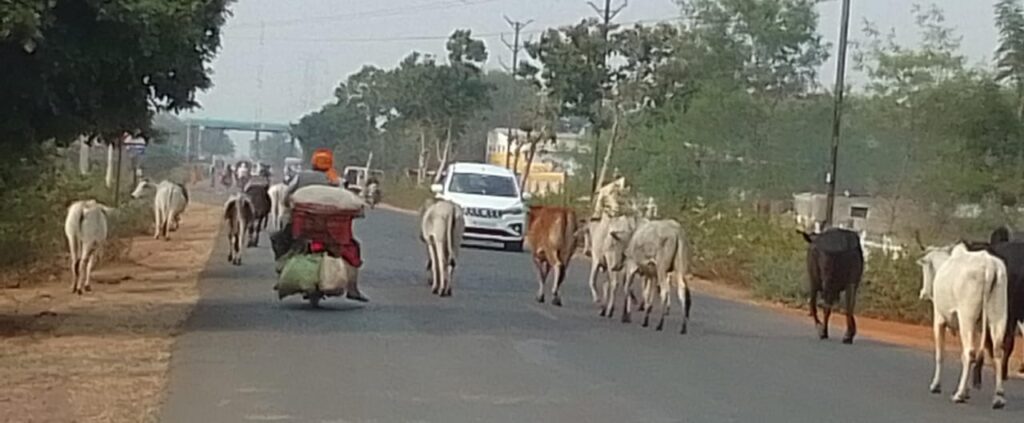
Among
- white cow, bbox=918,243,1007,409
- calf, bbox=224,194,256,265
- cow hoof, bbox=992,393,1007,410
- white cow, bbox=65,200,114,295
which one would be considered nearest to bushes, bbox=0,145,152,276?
white cow, bbox=65,200,114,295

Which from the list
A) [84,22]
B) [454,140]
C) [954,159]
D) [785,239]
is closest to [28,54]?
[84,22]

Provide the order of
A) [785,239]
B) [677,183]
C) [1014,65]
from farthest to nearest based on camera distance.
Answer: [677,183] → [1014,65] → [785,239]

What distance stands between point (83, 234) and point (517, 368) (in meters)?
10.2

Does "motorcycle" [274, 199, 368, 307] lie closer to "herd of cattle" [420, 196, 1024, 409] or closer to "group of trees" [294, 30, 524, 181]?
"herd of cattle" [420, 196, 1024, 409]

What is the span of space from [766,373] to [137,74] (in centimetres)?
712

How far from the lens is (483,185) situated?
4016 cm

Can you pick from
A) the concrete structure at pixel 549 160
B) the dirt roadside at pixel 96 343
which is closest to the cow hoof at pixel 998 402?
the dirt roadside at pixel 96 343

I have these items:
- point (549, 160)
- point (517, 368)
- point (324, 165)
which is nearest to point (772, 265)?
point (324, 165)

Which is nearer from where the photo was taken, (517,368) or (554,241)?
(517,368)

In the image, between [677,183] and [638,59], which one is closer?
[677,183]

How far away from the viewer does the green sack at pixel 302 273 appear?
2059cm

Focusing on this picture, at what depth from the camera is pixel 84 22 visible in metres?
17.1

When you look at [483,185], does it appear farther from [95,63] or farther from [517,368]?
[517,368]

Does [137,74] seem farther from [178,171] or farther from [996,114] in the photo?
[178,171]
